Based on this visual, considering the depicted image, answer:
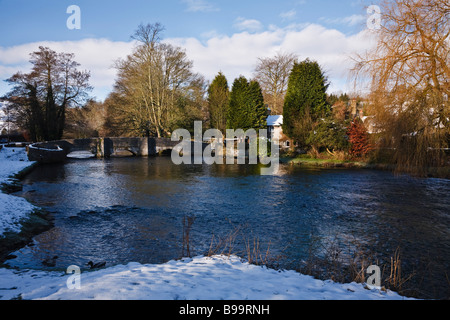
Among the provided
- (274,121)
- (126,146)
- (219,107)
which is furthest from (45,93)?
(274,121)

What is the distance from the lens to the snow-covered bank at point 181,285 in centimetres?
354

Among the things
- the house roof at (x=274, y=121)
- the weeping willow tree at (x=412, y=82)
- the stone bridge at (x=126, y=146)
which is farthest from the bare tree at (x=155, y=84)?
the weeping willow tree at (x=412, y=82)

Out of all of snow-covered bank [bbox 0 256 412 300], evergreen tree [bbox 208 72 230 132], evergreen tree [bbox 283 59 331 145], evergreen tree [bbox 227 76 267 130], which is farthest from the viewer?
evergreen tree [bbox 208 72 230 132]

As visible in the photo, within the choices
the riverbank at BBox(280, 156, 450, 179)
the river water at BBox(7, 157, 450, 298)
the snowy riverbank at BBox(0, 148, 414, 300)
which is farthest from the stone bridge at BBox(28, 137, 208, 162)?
the snowy riverbank at BBox(0, 148, 414, 300)

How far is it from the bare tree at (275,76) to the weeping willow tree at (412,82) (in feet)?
95.4

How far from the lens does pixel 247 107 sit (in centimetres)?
3253

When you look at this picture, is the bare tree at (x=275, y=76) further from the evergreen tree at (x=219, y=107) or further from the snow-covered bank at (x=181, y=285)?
the snow-covered bank at (x=181, y=285)

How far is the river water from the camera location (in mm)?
6211

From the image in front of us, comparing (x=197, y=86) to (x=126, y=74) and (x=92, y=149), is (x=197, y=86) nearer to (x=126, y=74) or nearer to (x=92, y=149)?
(x=126, y=74)

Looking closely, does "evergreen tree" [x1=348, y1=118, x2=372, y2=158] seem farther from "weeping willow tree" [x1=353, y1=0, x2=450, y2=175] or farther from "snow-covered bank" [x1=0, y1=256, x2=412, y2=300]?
"snow-covered bank" [x1=0, y1=256, x2=412, y2=300]

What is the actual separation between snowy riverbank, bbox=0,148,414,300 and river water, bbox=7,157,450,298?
2.88 ft

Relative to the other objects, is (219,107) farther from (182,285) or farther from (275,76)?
(182,285)

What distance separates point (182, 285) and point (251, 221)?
5.22 m

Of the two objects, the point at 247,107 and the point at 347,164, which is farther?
the point at 247,107
